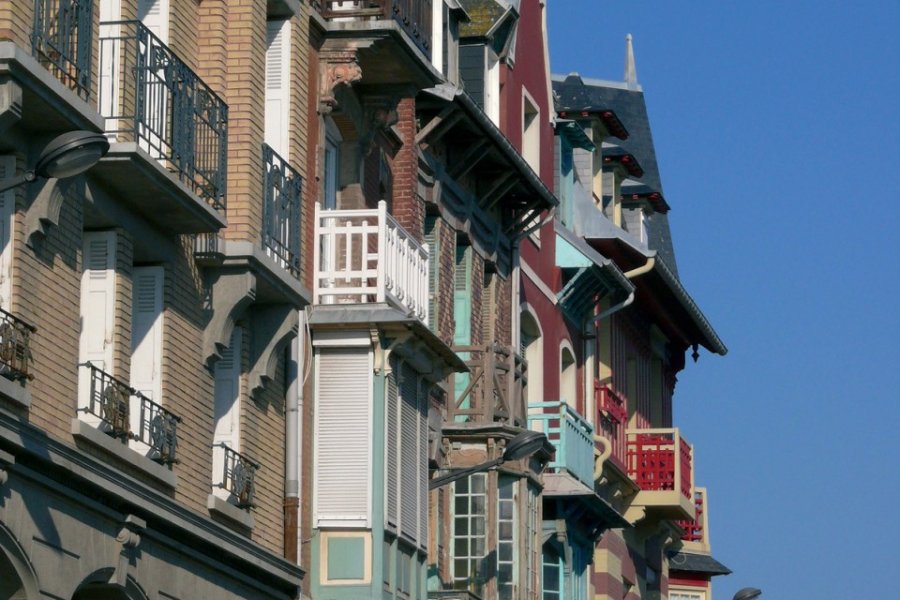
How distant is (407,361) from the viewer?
2806 cm

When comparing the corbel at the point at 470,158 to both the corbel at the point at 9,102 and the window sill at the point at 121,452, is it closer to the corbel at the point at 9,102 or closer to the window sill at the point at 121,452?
the window sill at the point at 121,452

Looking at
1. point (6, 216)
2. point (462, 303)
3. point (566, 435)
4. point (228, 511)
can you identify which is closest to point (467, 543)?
point (462, 303)

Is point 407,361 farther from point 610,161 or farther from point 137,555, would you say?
point 610,161

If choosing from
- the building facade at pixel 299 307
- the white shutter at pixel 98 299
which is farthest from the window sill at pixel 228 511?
the white shutter at pixel 98 299

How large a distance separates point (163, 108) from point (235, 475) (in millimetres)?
3957

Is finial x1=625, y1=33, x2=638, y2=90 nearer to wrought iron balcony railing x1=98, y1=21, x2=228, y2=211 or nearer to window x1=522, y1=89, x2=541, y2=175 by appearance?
window x1=522, y1=89, x2=541, y2=175

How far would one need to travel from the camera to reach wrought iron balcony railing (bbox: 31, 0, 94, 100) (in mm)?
19250

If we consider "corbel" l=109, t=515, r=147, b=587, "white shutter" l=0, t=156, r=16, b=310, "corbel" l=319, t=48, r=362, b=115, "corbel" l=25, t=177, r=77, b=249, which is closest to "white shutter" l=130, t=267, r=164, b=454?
"corbel" l=109, t=515, r=147, b=587

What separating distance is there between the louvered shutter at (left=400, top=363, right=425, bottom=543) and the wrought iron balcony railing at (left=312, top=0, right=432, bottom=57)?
3.86 m

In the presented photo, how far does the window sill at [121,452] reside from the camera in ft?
65.1

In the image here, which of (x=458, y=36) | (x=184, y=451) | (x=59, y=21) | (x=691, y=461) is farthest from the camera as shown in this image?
(x=691, y=461)

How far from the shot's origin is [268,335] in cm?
2484

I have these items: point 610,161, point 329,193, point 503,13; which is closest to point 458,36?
point 503,13

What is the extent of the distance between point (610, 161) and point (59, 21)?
29.1 meters
